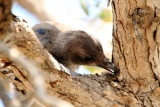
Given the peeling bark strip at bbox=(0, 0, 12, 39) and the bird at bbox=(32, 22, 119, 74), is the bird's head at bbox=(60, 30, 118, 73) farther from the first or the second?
the peeling bark strip at bbox=(0, 0, 12, 39)

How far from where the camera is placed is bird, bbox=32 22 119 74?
405 centimetres

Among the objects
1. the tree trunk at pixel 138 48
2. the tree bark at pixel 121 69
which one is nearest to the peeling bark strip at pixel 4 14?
the tree bark at pixel 121 69

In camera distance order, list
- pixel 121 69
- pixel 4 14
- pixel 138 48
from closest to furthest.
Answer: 1. pixel 4 14
2. pixel 138 48
3. pixel 121 69

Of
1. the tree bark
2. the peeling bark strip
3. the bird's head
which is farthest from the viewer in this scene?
the bird's head

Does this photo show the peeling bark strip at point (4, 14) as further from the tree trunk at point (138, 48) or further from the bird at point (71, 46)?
the bird at point (71, 46)

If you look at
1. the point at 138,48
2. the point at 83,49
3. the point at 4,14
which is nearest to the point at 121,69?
the point at 138,48

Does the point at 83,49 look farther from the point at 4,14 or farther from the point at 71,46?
the point at 4,14

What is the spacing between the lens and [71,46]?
169 inches

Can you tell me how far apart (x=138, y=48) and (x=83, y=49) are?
1.15m

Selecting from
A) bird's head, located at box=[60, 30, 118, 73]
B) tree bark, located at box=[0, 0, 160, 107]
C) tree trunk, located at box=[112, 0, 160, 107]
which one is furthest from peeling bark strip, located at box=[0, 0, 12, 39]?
bird's head, located at box=[60, 30, 118, 73]

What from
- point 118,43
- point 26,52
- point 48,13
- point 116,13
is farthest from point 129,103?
point 48,13

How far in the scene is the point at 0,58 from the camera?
9.37 feet

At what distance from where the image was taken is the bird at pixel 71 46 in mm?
4051

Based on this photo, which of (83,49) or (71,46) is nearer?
(83,49)
